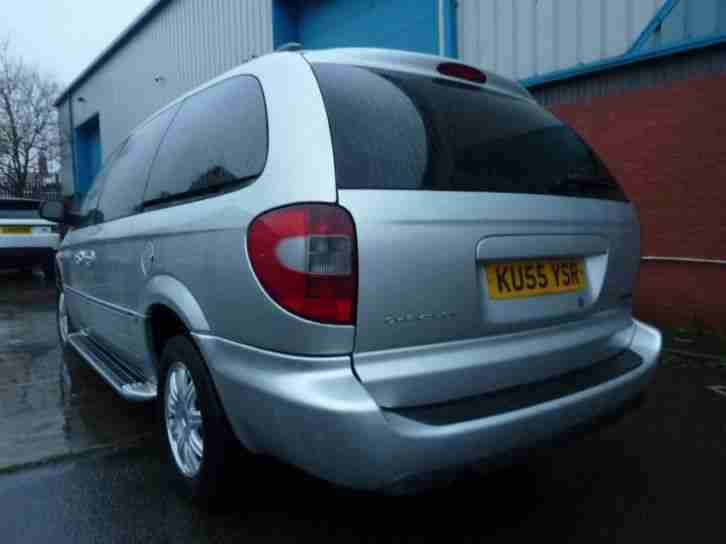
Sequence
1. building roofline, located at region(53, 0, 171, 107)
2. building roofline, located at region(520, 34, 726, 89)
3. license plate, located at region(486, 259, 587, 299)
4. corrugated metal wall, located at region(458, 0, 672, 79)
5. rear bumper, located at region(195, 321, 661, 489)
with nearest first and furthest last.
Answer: rear bumper, located at region(195, 321, 661, 489), license plate, located at region(486, 259, 587, 299), building roofline, located at region(520, 34, 726, 89), corrugated metal wall, located at region(458, 0, 672, 79), building roofline, located at region(53, 0, 171, 107)

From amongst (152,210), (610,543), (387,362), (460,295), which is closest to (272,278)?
(387,362)

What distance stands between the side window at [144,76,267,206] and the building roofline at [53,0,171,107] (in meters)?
12.7

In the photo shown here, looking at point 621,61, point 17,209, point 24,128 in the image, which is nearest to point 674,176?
point 621,61

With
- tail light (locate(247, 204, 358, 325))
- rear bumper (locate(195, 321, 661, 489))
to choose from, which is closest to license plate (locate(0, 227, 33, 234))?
rear bumper (locate(195, 321, 661, 489))

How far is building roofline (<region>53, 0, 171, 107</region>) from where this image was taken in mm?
13984

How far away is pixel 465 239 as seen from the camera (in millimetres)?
1688

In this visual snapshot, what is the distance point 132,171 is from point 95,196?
2.62ft

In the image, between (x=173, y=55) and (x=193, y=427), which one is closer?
(x=193, y=427)

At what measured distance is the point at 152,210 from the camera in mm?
2512

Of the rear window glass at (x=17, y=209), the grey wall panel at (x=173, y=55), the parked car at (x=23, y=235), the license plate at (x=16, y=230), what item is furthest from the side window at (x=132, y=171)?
the license plate at (x=16, y=230)

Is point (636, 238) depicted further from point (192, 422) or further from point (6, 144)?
point (6, 144)

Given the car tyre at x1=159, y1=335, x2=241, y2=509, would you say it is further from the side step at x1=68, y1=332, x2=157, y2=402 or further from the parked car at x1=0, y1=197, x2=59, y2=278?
the parked car at x1=0, y1=197, x2=59, y2=278

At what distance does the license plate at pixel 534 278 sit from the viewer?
1.77 meters

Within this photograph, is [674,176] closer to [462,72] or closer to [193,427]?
[462,72]
